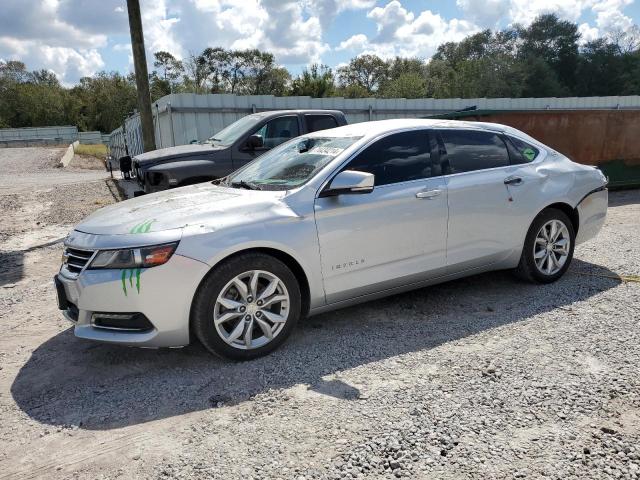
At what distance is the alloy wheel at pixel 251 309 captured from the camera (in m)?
3.50

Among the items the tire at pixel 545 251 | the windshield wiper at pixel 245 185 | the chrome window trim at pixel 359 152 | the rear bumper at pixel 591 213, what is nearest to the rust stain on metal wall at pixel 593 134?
the rear bumper at pixel 591 213

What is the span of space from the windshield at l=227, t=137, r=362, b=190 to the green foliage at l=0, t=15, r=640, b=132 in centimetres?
4908

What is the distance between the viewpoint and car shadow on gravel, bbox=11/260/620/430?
3.15 metres

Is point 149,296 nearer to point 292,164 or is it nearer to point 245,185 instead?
point 245,185

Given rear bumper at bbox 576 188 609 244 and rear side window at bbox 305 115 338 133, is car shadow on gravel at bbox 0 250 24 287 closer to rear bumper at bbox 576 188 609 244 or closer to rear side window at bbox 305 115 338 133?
rear side window at bbox 305 115 338 133

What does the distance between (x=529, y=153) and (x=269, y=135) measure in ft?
14.1

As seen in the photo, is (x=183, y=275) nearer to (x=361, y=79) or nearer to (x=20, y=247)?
(x=20, y=247)

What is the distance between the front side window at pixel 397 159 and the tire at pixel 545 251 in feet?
4.38

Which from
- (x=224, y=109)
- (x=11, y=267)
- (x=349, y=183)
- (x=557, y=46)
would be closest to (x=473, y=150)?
(x=349, y=183)

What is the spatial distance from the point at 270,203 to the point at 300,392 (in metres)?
1.36

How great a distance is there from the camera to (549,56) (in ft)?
210

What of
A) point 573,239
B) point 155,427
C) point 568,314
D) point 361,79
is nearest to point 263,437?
point 155,427

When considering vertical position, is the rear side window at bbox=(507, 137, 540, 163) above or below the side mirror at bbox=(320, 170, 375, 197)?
above

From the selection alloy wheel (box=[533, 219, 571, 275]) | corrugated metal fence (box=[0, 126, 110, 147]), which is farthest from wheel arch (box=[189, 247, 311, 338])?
corrugated metal fence (box=[0, 126, 110, 147])
